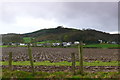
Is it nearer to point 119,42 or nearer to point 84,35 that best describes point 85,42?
point 84,35

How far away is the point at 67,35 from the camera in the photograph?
11881 centimetres

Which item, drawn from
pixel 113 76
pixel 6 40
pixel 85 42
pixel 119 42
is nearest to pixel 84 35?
pixel 85 42

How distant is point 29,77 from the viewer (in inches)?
482


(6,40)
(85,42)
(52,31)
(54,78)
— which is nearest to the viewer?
(54,78)

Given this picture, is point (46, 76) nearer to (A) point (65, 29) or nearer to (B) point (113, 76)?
(B) point (113, 76)

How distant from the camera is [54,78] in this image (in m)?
11.9

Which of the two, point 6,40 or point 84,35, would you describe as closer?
point 84,35

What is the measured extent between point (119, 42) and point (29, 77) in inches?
3455

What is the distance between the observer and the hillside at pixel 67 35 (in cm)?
9856

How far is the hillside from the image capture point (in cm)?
9856

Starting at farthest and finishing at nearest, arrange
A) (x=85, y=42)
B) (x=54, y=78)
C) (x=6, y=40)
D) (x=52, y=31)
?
(x=52, y=31) → (x=6, y=40) → (x=85, y=42) → (x=54, y=78)

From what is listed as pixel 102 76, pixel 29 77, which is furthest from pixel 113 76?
pixel 29 77

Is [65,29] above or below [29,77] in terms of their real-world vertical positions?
above

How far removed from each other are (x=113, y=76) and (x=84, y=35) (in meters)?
85.3
